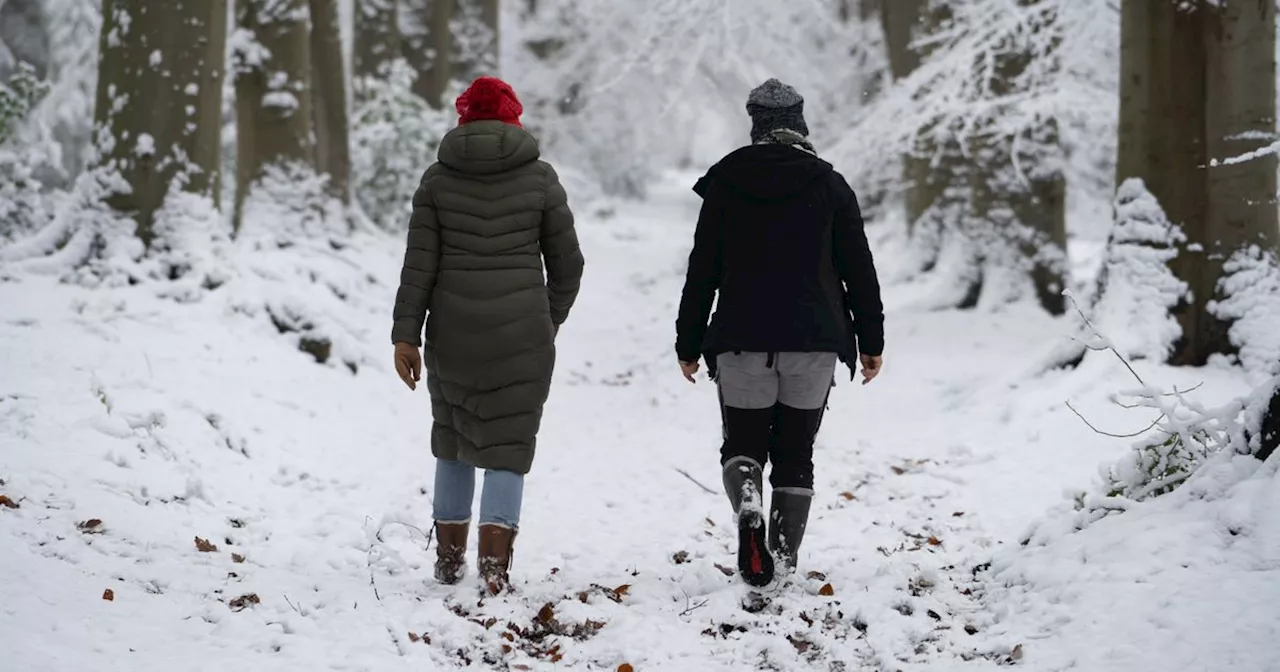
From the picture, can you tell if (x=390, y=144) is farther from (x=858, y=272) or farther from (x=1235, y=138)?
(x=858, y=272)

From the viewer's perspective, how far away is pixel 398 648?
386 cm

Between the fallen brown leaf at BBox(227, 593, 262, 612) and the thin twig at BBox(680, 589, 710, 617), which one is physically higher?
the fallen brown leaf at BBox(227, 593, 262, 612)

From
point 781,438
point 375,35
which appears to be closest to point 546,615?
point 781,438

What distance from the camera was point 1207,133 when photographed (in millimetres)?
7031

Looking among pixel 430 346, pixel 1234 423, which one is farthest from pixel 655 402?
pixel 1234 423

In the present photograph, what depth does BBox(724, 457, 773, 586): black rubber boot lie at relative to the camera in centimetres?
443

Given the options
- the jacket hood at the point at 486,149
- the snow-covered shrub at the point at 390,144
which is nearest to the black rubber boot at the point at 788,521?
the jacket hood at the point at 486,149

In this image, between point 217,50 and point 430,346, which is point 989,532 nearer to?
point 430,346

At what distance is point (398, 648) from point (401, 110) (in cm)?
1314

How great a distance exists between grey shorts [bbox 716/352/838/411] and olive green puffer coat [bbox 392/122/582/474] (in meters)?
0.77

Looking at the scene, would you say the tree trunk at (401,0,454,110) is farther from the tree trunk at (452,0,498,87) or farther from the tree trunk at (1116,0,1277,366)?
the tree trunk at (1116,0,1277,366)

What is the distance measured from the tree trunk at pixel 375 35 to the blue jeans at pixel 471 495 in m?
13.6

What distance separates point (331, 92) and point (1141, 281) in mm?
9606

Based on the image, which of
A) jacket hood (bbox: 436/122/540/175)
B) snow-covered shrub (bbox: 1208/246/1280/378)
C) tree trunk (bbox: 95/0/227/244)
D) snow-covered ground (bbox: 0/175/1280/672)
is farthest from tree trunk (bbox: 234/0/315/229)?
snow-covered shrub (bbox: 1208/246/1280/378)
